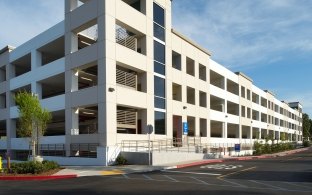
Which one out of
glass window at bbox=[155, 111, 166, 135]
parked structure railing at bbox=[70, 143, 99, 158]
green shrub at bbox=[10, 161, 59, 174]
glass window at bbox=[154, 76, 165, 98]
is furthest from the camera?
glass window at bbox=[154, 76, 165, 98]

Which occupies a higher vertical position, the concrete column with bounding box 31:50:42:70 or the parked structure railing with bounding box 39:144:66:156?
the concrete column with bounding box 31:50:42:70

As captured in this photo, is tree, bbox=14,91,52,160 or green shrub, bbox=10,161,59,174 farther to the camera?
tree, bbox=14,91,52,160

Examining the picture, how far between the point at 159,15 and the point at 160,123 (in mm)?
10693

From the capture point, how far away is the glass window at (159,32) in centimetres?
3609

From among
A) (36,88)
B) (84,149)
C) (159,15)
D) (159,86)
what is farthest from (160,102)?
(36,88)

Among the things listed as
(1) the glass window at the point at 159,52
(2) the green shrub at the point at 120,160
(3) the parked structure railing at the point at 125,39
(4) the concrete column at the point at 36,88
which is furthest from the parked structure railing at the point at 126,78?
(4) the concrete column at the point at 36,88

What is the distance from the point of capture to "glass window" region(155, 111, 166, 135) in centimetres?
3519

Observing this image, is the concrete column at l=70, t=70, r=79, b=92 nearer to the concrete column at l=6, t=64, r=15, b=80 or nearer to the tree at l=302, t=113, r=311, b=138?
the concrete column at l=6, t=64, r=15, b=80

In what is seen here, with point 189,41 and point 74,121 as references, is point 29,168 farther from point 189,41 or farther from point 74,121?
point 189,41

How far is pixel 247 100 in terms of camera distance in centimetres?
6369

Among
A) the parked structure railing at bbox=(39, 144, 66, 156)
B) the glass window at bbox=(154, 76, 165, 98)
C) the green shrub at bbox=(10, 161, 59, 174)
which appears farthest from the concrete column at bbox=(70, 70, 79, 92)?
the green shrub at bbox=(10, 161, 59, 174)

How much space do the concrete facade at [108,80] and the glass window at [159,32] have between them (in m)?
0.11

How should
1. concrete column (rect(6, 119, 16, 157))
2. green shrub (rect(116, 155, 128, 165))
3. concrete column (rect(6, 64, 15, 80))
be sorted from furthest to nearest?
1. concrete column (rect(6, 64, 15, 80))
2. concrete column (rect(6, 119, 16, 157))
3. green shrub (rect(116, 155, 128, 165))

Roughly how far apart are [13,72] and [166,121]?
20910 mm
